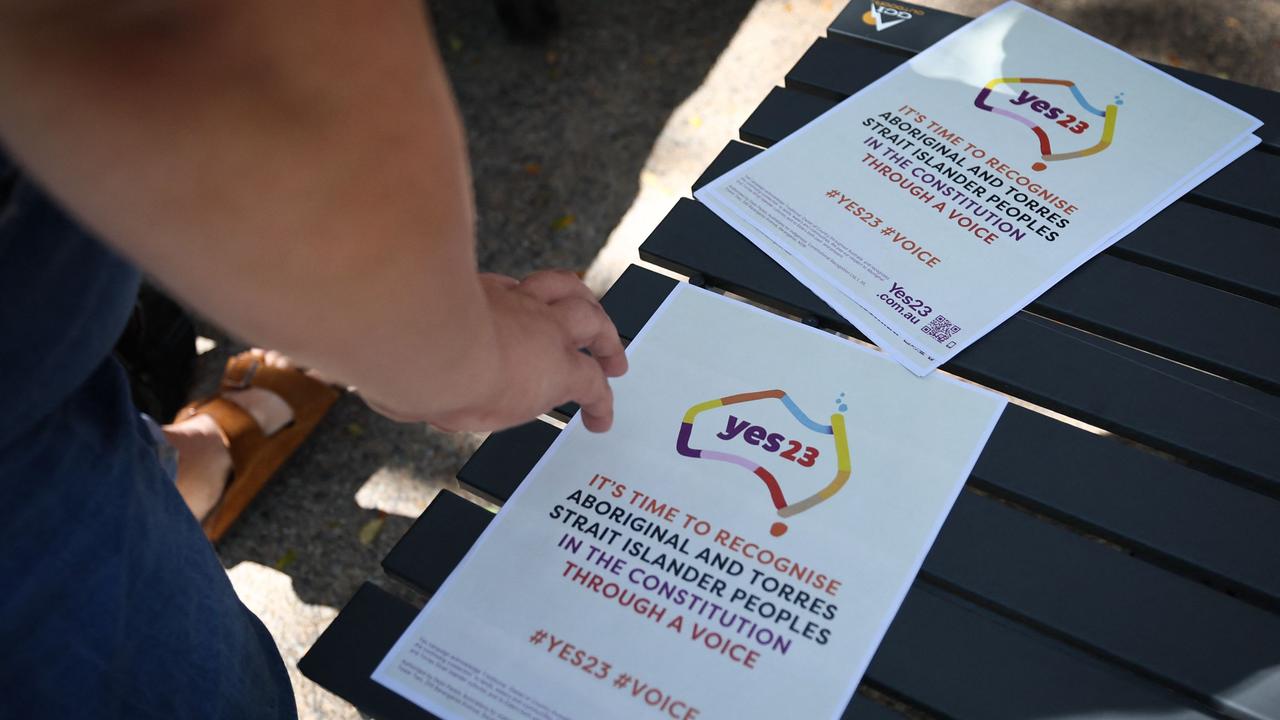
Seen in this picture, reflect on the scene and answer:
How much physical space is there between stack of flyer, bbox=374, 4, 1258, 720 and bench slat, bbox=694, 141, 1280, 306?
3 cm

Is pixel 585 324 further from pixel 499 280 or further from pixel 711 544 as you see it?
pixel 711 544

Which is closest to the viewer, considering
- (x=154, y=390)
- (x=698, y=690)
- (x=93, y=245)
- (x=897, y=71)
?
(x=93, y=245)

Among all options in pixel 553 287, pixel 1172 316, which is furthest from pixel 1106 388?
pixel 553 287

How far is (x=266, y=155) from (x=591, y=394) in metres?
0.42

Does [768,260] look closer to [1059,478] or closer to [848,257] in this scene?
[848,257]

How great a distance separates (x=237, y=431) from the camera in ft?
6.02

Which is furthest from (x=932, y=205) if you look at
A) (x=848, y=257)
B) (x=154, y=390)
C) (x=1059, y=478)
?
(x=154, y=390)

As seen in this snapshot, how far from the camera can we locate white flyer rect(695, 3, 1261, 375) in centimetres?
99

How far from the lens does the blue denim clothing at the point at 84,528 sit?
0.60 metres

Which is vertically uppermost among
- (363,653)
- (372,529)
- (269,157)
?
(269,157)

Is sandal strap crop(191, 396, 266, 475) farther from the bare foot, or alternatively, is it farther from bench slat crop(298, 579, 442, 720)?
bench slat crop(298, 579, 442, 720)

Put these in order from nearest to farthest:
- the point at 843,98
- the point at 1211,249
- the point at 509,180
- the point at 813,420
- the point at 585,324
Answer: the point at 585,324
the point at 813,420
the point at 1211,249
the point at 843,98
the point at 509,180

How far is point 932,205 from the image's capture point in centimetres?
106

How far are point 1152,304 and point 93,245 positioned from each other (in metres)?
0.97
